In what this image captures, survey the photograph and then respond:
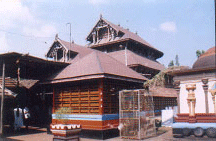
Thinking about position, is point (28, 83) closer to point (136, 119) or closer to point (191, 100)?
point (136, 119)

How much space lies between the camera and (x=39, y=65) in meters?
16.3

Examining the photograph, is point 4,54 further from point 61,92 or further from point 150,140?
point 150,140

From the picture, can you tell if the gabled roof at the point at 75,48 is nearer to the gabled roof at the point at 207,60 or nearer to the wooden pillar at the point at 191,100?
the gabled roof at the point at 207,60

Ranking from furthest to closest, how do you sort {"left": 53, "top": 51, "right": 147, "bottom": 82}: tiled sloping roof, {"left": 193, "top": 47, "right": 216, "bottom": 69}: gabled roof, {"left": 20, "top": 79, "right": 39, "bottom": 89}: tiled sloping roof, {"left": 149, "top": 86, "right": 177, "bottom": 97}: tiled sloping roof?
{"left": 149, "top": 86, "right": 177, "bottom": 97}: tiled sloping roof → {"left": 20, "top": 79, "right": 39, "bottom": 89}: tiled sloping roof → {"left": 53, "top": 51, "right": 147, "bottom": 82}: tiled sloping roof → {"left": 193, "top": 47, "right": 216, "bottom": 69}: gabled roof

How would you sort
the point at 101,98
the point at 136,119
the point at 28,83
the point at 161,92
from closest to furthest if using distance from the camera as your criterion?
the point at 136,119
the point at 101,98
the point at 28,83
the point at 161,92

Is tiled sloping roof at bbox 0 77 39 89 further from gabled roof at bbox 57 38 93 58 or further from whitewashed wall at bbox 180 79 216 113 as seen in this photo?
gabled roof at bbox 57 38 93 58

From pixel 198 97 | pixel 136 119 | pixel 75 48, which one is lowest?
pixel 136 119

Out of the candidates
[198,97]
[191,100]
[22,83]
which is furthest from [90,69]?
[198,97]

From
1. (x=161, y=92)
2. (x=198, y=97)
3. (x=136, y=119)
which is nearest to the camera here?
(x=136, y=119)

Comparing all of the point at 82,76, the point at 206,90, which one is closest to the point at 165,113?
the point at 206,90

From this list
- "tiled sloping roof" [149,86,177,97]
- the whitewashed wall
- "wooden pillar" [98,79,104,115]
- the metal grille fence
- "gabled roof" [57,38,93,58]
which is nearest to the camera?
the metal grille fence

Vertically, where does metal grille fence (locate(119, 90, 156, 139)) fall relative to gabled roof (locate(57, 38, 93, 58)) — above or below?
below

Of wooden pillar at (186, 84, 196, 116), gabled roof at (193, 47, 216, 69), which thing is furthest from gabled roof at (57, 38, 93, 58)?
wooden pillar at (186, 84, 196, 116)

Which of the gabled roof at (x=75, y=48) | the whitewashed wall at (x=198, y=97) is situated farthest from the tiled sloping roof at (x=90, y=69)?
the gabled roof at (x=75, y=48)
